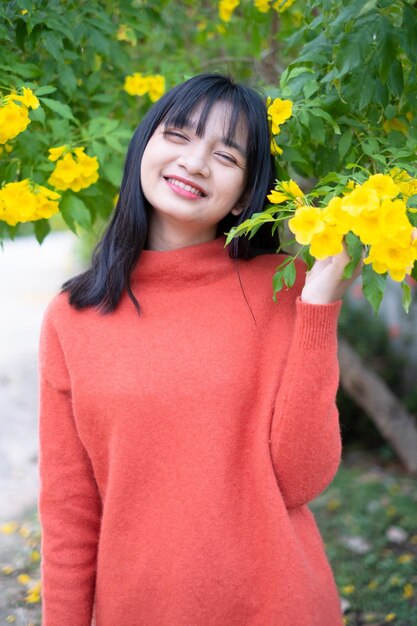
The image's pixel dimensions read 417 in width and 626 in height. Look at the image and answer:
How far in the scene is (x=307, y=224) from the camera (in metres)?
1.17

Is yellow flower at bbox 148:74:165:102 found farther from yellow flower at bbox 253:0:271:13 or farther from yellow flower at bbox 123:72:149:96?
yellow flower at bbox 253:0:271:13

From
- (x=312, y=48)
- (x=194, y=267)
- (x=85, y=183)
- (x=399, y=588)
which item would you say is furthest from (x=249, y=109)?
(x=399, y=588)

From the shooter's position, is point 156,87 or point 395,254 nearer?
point 395,254

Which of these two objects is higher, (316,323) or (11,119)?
(11,119)

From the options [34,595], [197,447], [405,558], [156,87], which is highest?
[156,87]

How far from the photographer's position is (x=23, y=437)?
18.0 ft

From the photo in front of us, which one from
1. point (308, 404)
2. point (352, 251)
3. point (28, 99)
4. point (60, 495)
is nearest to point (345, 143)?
point (352, 251)

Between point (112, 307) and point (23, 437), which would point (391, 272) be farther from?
point (23, 437)

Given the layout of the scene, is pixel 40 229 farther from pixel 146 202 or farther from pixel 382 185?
pixel 382 185

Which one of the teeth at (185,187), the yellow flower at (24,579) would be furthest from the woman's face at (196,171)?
the yellow flower at (24,579)

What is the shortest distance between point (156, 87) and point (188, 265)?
792mm

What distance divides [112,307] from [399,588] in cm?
204

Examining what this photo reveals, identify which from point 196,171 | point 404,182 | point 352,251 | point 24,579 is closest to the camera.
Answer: point 352,251

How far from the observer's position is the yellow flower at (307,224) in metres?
1.15
